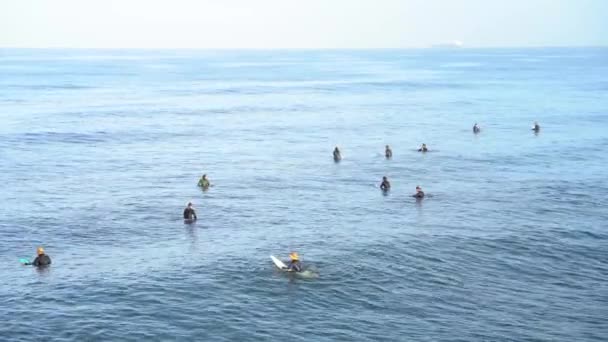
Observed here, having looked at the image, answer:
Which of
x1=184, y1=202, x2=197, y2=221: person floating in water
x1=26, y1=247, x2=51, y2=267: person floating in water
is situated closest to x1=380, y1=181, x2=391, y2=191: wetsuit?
x1=184, y1=202, x2=197, y2=221: person floating in water

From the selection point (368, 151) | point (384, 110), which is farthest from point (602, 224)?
point (384, 110)

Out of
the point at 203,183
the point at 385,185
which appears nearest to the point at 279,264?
the point at 385,185

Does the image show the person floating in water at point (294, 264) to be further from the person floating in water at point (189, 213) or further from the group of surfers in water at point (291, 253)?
the person floating in water at point (189, 213)

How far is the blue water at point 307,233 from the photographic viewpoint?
39.3 metres

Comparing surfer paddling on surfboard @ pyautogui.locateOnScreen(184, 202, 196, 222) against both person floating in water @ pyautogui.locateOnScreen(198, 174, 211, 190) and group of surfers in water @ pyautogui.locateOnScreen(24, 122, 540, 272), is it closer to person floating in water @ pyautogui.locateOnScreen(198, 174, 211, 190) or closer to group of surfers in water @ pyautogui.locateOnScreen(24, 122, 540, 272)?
group of surfers in water @ pyautogui.locateOnScreen(24, 122, 540, 272)

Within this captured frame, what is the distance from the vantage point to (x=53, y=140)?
102m

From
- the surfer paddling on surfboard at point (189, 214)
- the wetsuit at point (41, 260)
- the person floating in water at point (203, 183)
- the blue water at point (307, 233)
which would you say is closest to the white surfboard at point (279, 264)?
the blue water at point (307, 233)

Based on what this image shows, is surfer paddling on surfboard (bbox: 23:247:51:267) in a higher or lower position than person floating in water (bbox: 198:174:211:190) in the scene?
lower

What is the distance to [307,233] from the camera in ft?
182

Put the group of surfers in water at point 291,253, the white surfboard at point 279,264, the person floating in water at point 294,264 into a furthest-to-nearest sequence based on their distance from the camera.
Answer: the white surfboard at point 279,264, the group of surfers in water at point 291,253, the person floating in water at point 294,264

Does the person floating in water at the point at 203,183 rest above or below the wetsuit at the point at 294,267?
above

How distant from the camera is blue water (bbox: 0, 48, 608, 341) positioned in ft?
129

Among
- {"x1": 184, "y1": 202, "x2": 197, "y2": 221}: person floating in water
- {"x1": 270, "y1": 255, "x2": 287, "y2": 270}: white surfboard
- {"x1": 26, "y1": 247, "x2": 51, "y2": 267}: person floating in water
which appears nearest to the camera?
{"x1": 270, "y1": 255, "x2": 287, "y2": 270}: white surfboard

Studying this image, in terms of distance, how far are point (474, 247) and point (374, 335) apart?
17.5 metres
